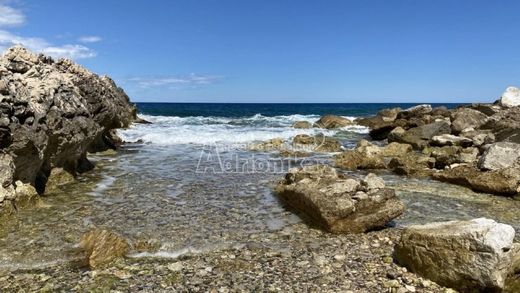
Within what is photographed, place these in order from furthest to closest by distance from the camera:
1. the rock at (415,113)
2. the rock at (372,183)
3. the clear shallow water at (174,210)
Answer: the rock at (415,113) → the rock at (372,183) → the clear shallow water at (174,210)

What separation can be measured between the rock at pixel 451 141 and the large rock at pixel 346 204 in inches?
407

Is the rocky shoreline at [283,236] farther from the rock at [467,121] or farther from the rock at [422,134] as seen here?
the rock at [467,121]

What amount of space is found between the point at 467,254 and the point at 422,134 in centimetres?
1560

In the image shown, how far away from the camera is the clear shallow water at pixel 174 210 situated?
6.71 metres

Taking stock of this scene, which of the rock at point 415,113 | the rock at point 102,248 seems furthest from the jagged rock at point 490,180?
the rock at point 415,113

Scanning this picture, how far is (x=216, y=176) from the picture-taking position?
1259cm

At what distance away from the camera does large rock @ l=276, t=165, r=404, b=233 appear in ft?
23.9

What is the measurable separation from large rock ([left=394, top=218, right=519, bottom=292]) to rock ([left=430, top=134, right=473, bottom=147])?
12.8 m

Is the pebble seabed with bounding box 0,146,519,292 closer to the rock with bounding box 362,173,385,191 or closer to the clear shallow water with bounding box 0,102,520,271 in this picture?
the clear shallow water with bounding box 0,102,520,271

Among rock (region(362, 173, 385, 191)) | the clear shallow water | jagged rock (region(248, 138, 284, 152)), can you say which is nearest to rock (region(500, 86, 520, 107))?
jagged rock (region(248, 138, 284, 152))

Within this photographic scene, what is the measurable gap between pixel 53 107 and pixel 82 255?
568cm

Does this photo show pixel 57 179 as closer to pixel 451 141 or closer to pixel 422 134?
pixel 451 141

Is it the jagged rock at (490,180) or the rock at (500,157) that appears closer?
the jagged rock at (490,180)

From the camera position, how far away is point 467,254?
16.3 ft
